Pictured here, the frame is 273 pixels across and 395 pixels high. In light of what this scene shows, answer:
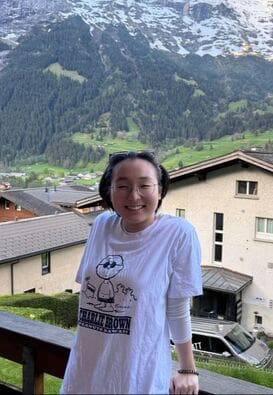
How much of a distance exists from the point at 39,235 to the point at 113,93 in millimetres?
85159

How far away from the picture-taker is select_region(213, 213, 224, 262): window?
16453 millimetres

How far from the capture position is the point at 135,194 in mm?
1368

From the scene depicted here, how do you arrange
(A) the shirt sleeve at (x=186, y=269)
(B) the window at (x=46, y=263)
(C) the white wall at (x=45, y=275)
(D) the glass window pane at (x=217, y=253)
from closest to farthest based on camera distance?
1. (A) the shirt sleeve at (x=186, y=269)
2. (C) the white wall at (x=45, y=275)
3. (B) the window at (x=46, y=263)
4. (D) the glass window pane at (x=217, y=253)

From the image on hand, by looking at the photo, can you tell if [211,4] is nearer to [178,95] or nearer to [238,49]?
[238,49]

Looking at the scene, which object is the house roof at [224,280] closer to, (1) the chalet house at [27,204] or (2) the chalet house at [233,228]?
(2) the chalet house at [233,228]

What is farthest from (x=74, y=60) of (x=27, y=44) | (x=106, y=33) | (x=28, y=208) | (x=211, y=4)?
(x=28, y=208)

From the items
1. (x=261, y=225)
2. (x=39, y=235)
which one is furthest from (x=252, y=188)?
(x=39, y=235)

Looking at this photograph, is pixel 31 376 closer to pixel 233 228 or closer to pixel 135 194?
pixel 135 194

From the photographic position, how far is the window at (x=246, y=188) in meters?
15.8

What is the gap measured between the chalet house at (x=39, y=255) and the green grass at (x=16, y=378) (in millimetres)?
11540

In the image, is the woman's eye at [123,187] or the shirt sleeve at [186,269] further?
the woman's eye at [123,187]

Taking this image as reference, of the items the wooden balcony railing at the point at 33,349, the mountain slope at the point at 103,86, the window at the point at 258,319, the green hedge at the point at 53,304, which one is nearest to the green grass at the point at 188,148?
the mountain slope at the point at 103,86

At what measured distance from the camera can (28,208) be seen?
24.4 m

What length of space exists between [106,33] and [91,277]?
13831 cm
